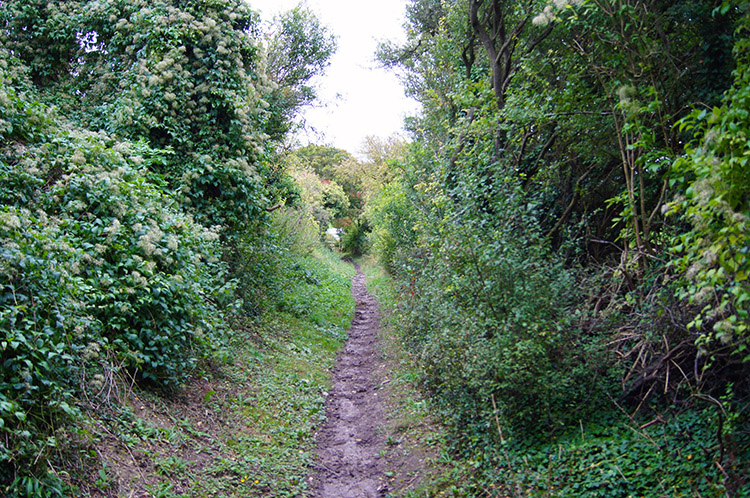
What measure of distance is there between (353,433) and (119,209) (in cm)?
443

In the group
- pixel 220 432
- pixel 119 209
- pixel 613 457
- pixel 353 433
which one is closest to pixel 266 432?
pixel 220 432

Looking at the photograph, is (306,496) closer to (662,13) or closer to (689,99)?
(689,99)

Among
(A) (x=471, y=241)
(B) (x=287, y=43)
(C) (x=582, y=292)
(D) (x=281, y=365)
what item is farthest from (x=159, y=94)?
(B) (x=287, y=43)

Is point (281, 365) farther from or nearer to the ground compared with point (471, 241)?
nearer to the ground

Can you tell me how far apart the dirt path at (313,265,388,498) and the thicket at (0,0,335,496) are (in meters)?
2.15

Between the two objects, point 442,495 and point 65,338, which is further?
point 442,495

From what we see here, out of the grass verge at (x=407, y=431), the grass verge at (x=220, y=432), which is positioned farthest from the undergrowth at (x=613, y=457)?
the grass verge at (x=220, y=432)

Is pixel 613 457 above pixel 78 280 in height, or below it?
above

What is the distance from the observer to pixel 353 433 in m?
6.77

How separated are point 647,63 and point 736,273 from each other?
3186mm

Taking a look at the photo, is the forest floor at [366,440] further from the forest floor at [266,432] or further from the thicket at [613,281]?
the thicket at [613,281]

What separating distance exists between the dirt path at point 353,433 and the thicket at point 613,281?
112 centimetres

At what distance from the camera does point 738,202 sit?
3.25 m

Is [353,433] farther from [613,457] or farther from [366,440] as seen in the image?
[613,457]
